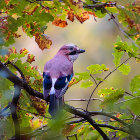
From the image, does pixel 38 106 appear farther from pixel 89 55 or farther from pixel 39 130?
pixel 89 55

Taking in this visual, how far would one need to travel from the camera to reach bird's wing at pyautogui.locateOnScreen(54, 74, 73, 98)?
9.09 ft

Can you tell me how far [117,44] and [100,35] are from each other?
11117mm

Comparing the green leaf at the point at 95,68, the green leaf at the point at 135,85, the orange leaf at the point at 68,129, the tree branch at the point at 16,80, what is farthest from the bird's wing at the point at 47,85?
the green leaf at the point at 135,85

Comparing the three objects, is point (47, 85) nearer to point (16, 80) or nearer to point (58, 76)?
point (58, 76)

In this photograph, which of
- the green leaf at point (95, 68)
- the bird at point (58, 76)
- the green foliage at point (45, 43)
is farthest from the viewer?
the bird at point (58, 76)

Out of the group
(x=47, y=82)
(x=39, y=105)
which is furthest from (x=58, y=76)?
(x=39, y=105)

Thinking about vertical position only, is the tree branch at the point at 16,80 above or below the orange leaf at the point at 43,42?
below

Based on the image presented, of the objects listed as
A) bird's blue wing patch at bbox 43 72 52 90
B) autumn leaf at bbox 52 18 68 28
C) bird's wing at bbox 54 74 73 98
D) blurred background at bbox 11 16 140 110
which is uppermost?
autumn leaf at bbox 52 18 68 28

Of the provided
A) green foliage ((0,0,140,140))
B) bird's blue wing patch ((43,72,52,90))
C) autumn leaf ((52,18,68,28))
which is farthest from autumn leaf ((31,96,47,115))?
autumn leaf ((52,18,68,28))

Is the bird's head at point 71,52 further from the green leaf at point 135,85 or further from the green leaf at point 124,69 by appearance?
the green leaf at point 135,85

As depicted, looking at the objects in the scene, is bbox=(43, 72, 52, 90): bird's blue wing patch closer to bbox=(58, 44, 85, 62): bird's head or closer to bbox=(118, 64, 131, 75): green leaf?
bbox=(118, 64, 131, 75): green leaf

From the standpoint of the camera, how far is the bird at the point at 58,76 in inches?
102

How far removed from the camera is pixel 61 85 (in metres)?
2.87

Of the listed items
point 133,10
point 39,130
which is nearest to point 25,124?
point 39,130
